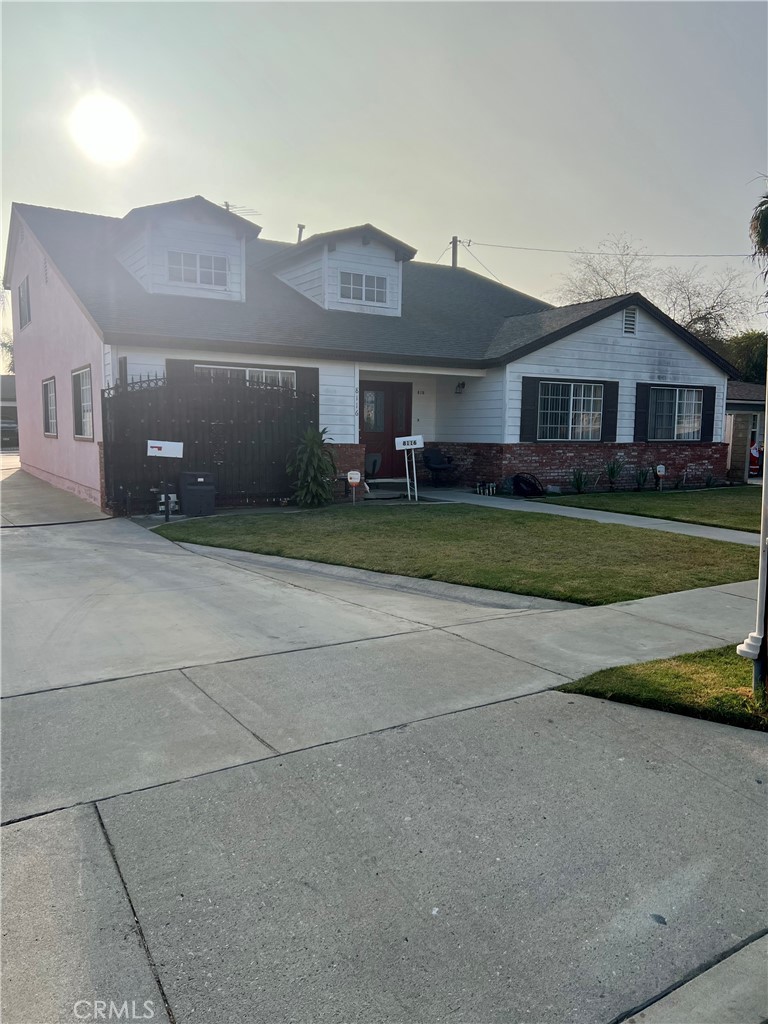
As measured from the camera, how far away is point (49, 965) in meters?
2.33

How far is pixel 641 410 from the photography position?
1905 centimetres

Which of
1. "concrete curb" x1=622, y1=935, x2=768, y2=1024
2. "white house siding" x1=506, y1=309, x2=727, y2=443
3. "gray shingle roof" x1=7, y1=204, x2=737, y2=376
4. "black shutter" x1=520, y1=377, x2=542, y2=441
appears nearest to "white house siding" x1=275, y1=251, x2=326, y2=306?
"gray shingle roof" x1=7, y1=204, x2=737, y2=376

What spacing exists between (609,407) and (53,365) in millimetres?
13346

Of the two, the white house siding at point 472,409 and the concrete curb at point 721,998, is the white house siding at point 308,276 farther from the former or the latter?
the concrete curb at point 721,998

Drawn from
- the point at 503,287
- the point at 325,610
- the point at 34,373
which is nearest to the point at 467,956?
the point at 325,610

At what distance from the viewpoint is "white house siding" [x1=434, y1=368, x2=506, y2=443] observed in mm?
17172

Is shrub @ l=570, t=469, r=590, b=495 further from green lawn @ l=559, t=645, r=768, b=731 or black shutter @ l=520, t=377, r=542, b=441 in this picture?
green lawn @ l=559, t=645, r=768, b=731

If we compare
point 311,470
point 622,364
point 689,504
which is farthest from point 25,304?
point 689,504

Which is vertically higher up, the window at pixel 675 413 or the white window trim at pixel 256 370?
the white window trim at pixel 256 370

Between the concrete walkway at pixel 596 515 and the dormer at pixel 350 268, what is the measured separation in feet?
15.4

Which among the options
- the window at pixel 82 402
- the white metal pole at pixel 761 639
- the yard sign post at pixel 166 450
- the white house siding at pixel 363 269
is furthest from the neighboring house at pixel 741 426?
the white metal pole at pixel 761 639

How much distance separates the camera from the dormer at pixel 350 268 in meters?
17.1

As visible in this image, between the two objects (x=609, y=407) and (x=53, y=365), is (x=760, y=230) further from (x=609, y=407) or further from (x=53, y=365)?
(x=53, y=365)

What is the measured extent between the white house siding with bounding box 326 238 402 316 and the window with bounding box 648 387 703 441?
281 inches
